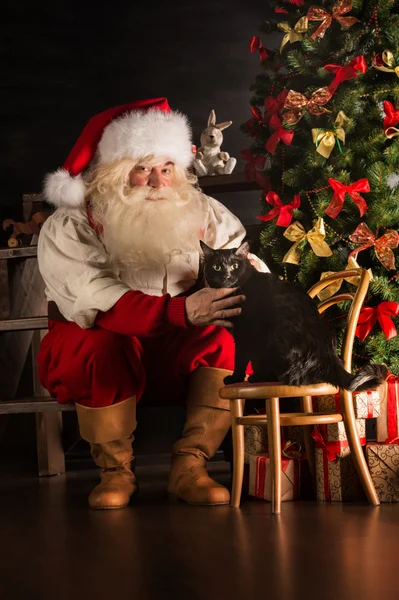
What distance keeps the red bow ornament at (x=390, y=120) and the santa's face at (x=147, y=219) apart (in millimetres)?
721

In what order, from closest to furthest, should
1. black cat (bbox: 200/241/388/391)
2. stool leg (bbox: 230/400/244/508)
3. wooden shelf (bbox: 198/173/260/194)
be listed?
black cat (bbox: 200/241/388/391) < stool leg (bbox: 230/400/244/508) < wooden shelf (bbox: 198/173/260/194)

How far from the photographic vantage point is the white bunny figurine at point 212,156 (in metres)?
3.48

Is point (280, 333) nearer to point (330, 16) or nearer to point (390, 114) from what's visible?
point (390, 114)

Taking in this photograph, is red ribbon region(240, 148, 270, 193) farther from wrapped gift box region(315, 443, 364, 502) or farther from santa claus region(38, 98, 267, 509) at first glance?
wrapped gift box region(315, 443, 364, 502)

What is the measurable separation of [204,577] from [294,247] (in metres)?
1.43

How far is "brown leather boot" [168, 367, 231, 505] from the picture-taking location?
8.30ft

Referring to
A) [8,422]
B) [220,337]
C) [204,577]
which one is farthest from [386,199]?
[8,422]

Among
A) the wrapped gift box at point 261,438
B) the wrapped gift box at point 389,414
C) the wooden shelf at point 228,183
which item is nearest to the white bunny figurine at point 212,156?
the wooden shelf at point 228,183

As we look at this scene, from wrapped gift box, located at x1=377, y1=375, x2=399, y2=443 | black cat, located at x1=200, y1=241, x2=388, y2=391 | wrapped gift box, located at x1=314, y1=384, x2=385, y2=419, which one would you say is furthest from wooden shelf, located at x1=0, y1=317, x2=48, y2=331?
wrapped gift box, located at x1=377, y1=375, x2=399, y2=443

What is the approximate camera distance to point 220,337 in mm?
2676

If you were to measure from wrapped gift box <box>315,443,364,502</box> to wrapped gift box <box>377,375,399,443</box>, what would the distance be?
0.50 feet

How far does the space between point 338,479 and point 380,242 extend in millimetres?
786

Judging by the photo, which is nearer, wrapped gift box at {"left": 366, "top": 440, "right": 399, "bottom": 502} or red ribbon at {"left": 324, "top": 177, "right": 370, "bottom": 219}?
wrapped gift box at {"left": 366, "top": 440, "right": 399, "bottom": 502}

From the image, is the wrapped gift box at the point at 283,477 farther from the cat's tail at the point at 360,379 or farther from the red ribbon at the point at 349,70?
the red ribbon at the point at 349,70
